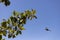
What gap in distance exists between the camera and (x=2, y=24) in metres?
9.38

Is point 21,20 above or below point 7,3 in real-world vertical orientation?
below

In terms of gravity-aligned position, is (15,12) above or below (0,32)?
above

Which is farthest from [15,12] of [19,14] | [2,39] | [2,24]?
[2,39]

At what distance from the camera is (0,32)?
9.59 meters

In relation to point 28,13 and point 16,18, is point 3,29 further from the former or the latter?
point 28,13

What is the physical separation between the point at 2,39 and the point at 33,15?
1960 millimetres

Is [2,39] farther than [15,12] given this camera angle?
Yes

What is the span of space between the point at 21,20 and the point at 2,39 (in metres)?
1.30

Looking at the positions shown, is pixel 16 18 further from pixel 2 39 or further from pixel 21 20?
pixel 2 39

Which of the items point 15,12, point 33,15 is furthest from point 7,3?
point 33,15

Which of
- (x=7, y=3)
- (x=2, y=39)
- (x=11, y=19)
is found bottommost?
(x=2, y=39)

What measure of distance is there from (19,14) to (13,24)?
547 millimetres

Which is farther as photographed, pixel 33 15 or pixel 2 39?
pixel 2 39

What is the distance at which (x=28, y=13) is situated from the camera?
922 centimetres
